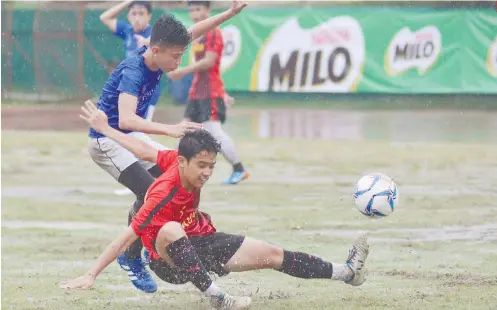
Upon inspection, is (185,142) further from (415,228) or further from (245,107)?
(245,107)

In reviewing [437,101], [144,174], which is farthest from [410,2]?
[144,174]

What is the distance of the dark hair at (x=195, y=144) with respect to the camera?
539 cm

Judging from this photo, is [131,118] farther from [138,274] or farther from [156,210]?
[138,274]

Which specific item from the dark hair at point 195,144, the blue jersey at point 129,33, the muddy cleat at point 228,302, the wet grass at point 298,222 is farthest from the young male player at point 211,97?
the muddy cleat at point 228,302

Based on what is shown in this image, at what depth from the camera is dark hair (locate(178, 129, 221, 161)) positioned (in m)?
5.39

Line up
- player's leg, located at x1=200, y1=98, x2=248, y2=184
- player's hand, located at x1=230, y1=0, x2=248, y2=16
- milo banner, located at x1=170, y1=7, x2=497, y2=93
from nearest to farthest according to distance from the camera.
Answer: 1. player's hand, located at x1=230, y1=0, x2=248, y2=16
2. player's leg, located at x1=200, y1=98, x2=248, y2=184
3. milo banner, located at x1=170, y1=7, x2=497, y2=93

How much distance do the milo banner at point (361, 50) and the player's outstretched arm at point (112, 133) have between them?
15.4 metres

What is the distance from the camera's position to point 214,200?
9.62m

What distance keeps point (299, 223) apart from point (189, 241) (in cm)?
304

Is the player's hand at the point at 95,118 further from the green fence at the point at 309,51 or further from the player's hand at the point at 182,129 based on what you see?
the green fence at the point at 309,51

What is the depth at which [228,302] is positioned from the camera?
5.40m

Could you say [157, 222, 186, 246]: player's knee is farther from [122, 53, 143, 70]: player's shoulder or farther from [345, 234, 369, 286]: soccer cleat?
[122, 53, 143, 70]: player's shoulder

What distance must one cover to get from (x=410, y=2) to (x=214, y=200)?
1289cm

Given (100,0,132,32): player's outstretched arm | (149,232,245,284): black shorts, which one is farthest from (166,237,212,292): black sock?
(100,0,132,32): player's outstretched arm
